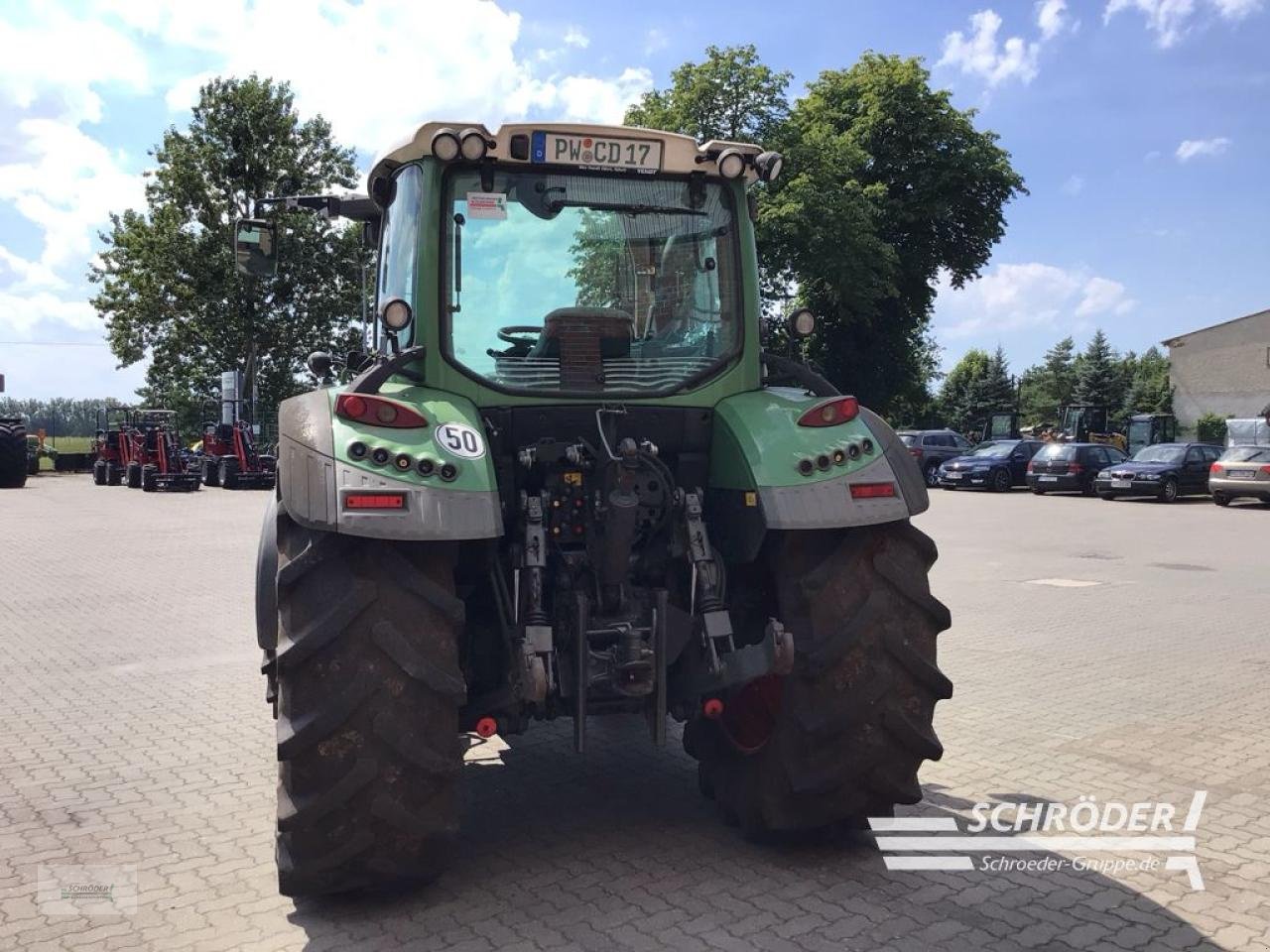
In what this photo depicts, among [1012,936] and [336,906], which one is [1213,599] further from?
[336,906]

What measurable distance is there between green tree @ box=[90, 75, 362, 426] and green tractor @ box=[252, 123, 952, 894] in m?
37.9

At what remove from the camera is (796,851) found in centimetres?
448

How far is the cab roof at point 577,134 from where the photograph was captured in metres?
4.51

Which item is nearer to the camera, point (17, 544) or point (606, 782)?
point (606, 782)

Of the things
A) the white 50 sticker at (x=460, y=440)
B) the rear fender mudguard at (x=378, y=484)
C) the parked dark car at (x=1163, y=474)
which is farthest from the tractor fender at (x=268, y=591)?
the parked dark car at (x=1163, y=474)

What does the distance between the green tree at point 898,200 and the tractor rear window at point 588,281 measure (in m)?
32.5

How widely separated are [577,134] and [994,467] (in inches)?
1177

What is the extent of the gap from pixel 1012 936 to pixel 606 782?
86.4 inches

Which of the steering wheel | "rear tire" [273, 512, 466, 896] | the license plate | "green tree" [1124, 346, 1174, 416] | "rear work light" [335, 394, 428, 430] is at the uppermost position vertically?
"green tree" [1124, 346, 1174, 416]

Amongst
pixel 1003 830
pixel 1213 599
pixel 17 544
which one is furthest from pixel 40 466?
pixel 1003 830

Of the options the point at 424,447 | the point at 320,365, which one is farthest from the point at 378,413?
the point at 320,365

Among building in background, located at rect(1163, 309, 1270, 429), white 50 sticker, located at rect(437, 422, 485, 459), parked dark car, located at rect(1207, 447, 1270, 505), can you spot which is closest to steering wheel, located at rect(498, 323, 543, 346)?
white 50 sticker, located at rect(437, 422, 485, 459)

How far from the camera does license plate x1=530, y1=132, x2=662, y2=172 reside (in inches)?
179

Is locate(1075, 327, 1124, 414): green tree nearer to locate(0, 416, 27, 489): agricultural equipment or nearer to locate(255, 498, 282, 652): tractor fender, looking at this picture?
locate(0, 416, 27, 489): agricultural equipment
